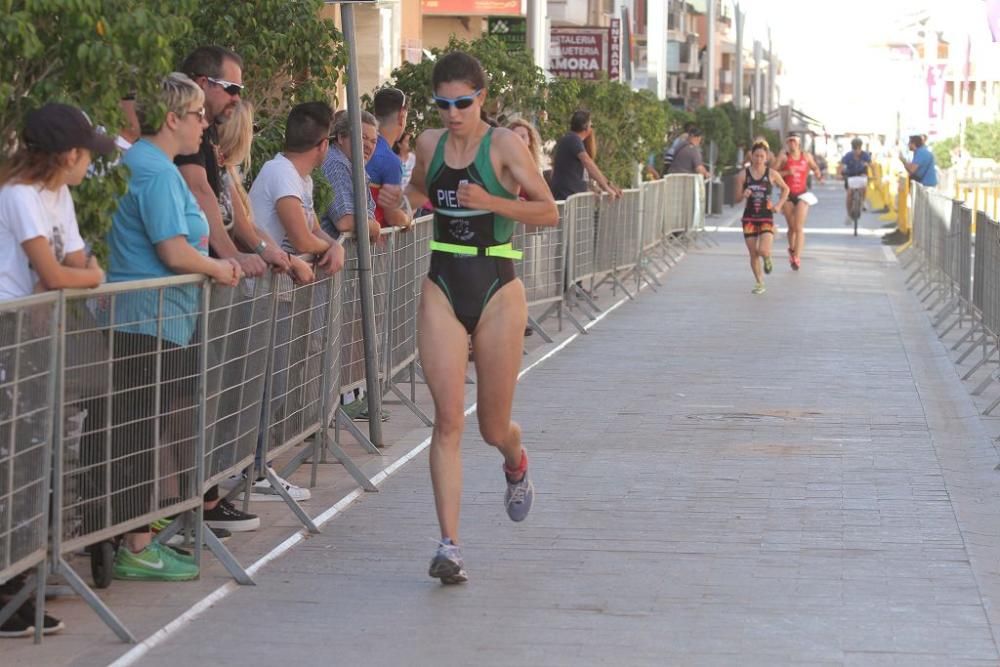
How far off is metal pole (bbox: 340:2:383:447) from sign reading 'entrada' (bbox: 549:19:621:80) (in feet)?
71.4

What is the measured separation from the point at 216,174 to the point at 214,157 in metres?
0.07

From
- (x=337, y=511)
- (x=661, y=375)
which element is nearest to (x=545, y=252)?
(x=661, y=375)

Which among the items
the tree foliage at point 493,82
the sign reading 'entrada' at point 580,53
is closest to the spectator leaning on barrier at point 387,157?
the tree foliage at point 493,82

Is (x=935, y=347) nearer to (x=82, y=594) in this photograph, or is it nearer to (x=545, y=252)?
(x=545, y=252)

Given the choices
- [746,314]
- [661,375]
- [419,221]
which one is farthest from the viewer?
[746,314]

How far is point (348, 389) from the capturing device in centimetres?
1064

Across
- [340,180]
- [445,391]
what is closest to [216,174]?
[445,391]

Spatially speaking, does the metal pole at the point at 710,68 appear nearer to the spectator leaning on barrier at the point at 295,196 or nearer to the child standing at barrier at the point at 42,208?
the spectator leaning on barrier at the point at 295,196

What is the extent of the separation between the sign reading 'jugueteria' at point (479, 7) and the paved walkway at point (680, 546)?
66.1ft

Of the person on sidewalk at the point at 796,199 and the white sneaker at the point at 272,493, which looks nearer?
the white sneaker at the point at 272,493

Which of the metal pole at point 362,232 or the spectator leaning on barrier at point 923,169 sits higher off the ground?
the metal pole at point 362,232

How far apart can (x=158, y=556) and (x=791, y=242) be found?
19.5 metres

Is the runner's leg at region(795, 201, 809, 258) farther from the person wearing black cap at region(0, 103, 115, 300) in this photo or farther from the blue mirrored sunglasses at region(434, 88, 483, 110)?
the person wearing black cap at region(0, 103, 115, 300)

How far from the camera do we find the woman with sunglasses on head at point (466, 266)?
7746 mm
